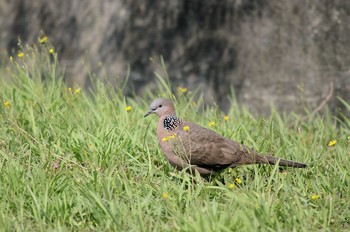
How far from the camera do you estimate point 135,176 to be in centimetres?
667

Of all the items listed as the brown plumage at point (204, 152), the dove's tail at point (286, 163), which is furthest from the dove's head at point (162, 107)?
the dove's tail at point (286, 163)

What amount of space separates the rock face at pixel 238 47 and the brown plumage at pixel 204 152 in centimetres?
243

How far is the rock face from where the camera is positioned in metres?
9.03

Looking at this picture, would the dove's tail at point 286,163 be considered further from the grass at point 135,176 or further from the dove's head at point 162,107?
the dove's head at point 162,107

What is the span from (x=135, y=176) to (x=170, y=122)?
2.01 ft

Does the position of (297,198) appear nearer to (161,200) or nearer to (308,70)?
(161,200)

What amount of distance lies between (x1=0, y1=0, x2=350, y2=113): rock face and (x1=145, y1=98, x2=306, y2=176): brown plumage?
7.98 feet

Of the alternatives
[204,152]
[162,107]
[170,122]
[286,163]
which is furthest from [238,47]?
[286,163]

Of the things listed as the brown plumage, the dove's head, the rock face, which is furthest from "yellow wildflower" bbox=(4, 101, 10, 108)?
the rock face

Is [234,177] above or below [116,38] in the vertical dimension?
below

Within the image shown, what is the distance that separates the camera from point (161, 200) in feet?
19.7

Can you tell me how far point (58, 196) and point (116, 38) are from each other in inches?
153

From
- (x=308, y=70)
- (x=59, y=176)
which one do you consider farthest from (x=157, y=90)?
(x=59, y=176)

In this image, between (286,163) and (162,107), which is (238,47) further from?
(286,163)
